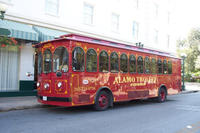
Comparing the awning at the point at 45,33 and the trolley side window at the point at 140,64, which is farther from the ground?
the awning at the point at 45,33

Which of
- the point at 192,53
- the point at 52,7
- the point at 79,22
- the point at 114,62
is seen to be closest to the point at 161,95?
the point at 114,62

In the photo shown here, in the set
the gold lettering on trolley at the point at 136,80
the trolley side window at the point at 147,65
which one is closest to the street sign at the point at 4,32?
the gold lettering on trolley at the point at 136,80

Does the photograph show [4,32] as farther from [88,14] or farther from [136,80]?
[88,14]

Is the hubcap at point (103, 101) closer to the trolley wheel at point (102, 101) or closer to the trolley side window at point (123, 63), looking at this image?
the trolley wheel at point (102, 101)

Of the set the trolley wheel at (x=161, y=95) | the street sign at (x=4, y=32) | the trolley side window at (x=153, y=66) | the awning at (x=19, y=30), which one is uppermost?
the awning at (x=19, y=30)

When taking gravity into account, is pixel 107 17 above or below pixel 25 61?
above

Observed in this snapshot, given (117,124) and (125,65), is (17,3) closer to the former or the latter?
(125,65)

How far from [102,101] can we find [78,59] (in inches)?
88.8

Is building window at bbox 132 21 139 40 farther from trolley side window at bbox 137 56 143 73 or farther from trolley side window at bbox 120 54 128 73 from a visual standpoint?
trolley side window at bbox 120 54 128 73

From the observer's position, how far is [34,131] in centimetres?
579

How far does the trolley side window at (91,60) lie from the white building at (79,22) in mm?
4563

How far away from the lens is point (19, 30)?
1152 centimetres

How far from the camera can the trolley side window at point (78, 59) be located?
837cm

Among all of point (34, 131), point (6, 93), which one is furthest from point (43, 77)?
point (6, 93)
